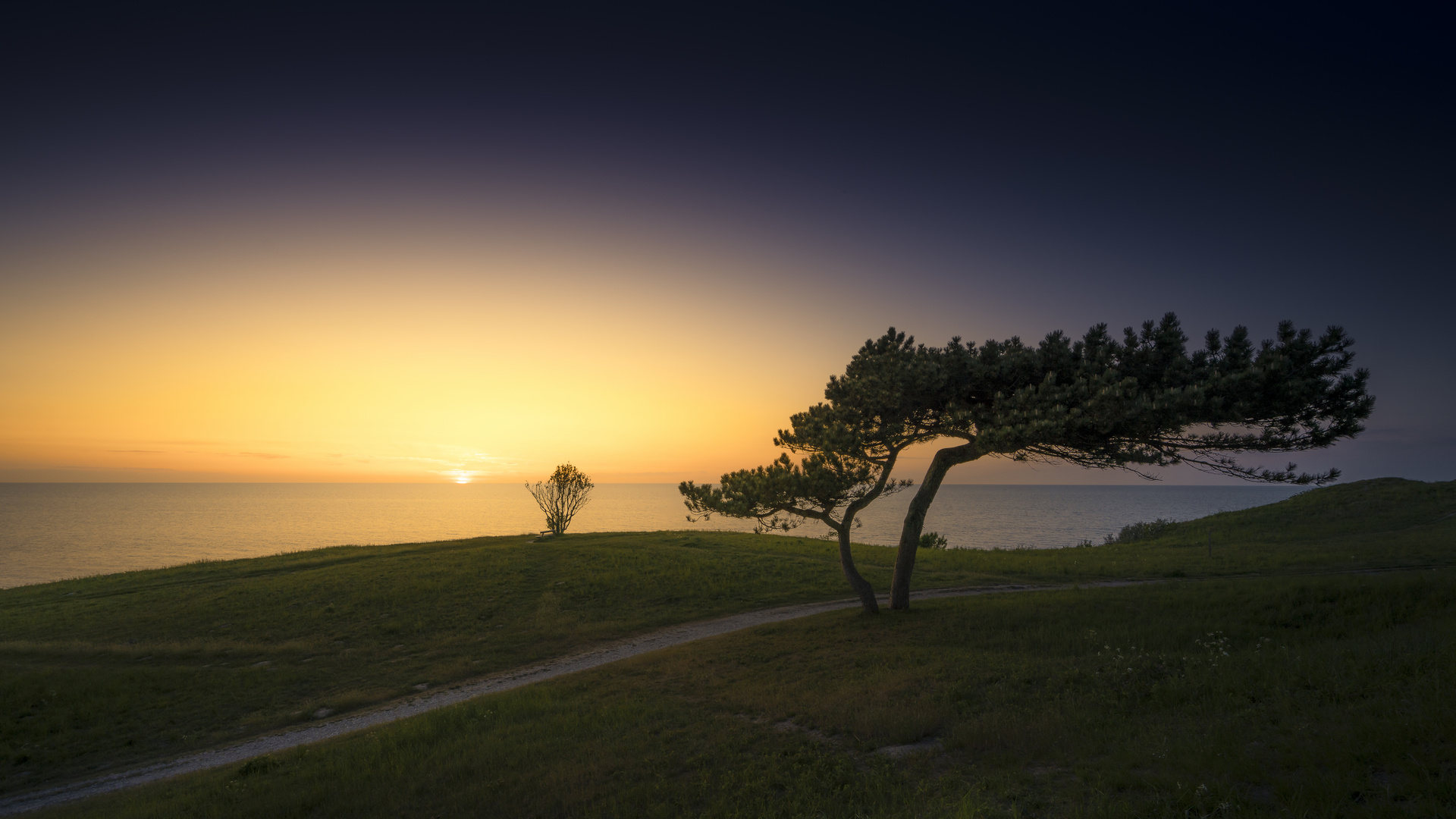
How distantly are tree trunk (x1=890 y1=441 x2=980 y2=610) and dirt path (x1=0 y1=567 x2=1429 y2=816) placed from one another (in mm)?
4653

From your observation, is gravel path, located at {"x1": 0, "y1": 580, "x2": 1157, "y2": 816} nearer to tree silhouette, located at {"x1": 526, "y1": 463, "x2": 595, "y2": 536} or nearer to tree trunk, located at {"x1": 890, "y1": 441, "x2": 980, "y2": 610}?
tree trunk, located at {"x1": 890, "y1": 441, "x2": 980, "y2": 610}

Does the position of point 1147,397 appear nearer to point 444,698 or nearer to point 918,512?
point 918,512

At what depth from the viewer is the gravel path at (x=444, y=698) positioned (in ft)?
42.9

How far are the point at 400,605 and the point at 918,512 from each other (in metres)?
26.3

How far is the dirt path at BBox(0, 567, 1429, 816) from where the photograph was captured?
1306cm

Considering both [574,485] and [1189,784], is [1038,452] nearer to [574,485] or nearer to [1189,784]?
[1189,784]

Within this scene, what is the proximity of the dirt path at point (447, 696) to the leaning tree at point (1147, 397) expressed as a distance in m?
11.4

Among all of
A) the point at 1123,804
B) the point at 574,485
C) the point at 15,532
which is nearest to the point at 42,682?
the point at 1123,804

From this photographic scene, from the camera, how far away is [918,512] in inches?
747

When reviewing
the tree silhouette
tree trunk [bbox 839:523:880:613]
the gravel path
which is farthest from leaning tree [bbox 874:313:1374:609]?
the tree silhouette

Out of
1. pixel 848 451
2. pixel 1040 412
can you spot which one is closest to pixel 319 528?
pixel 848 451

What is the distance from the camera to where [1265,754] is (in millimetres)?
6246

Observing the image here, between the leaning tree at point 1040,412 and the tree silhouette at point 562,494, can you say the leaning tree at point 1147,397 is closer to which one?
the leaning tree at point 1040,412

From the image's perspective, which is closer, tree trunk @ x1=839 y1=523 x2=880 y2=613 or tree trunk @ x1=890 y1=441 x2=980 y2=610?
tree trunk @ x1=890 y1=441 x2=980 y2=610
